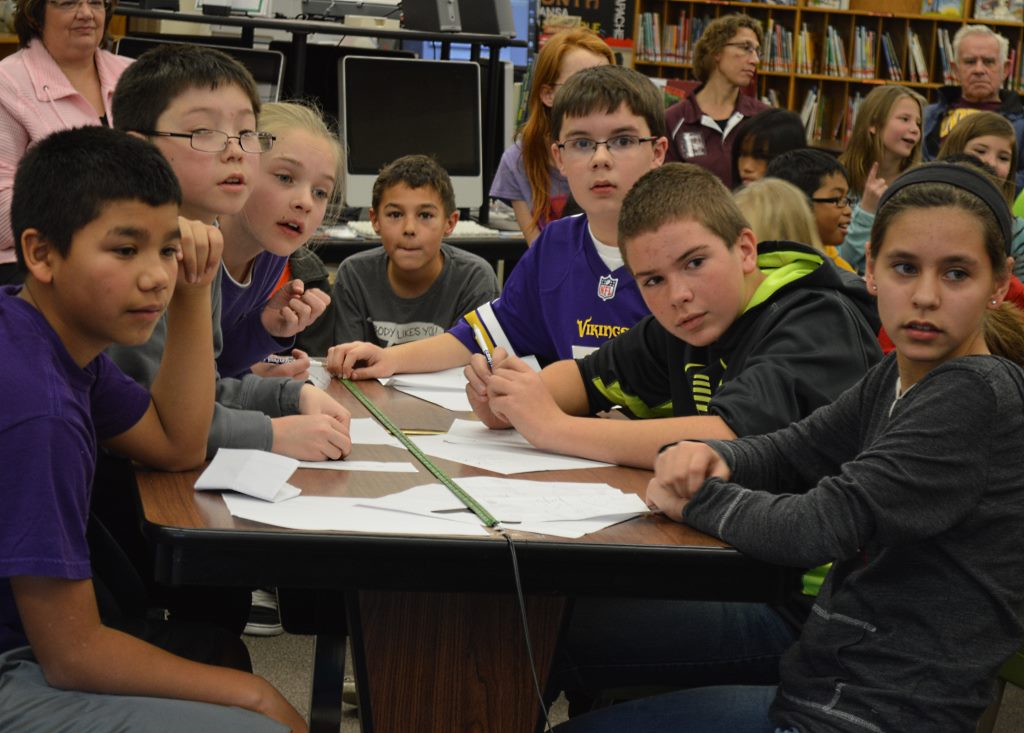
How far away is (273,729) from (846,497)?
0.61 meters

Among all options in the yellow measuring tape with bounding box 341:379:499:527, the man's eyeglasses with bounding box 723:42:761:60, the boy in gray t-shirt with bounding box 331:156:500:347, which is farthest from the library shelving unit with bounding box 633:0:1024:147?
the yellow measuring tape with bounding box 341:379:499:527

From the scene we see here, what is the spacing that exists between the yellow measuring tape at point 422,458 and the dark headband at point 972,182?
56 cm

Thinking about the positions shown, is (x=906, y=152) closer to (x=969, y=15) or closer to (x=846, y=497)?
(x=846, y=497)

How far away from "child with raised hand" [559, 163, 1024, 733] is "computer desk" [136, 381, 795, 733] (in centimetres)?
7

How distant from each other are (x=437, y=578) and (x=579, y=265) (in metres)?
1.15

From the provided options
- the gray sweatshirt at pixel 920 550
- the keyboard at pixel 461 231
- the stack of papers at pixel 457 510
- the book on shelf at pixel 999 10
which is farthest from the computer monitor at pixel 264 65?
the book on shelf at pixel 999 10

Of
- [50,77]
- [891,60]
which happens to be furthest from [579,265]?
[891,60]

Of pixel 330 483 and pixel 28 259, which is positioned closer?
pixel 28 259

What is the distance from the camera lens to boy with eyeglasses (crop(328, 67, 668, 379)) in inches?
89.9

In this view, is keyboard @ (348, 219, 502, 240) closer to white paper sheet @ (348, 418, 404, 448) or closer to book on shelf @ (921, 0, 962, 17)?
white paper sheet @ (348, 418, 404, 448)

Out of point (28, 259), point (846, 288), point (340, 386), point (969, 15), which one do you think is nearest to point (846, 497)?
point (846, 288)

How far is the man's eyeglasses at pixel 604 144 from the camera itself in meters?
2.33

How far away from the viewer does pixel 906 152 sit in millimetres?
4473

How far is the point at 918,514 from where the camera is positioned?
123cm
